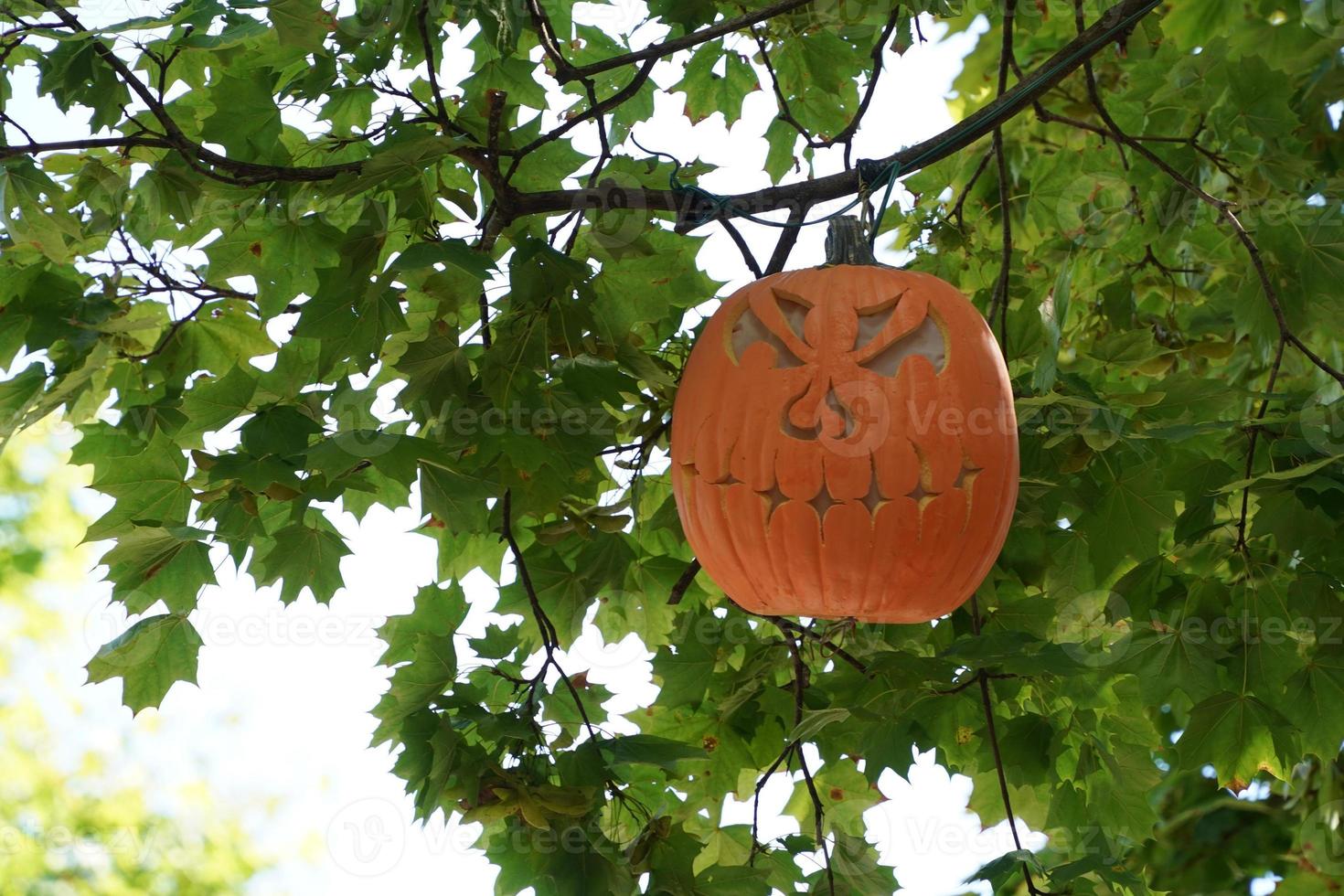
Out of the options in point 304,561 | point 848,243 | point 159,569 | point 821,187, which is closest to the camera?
point 848,243

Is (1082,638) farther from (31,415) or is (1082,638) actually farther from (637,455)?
(31,415)

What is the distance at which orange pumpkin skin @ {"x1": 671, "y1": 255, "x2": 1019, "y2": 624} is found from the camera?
1.29 m

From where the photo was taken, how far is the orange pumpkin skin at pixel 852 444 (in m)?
1.29

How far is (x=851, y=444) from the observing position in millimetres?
1292

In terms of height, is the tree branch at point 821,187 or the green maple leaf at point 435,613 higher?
the tree branch at point 821,187

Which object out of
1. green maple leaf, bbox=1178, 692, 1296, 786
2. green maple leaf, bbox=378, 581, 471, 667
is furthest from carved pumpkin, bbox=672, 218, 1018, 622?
green maple leaf, bbox=378, 581, 471, 667

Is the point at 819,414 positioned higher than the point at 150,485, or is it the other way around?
the point at 150,485

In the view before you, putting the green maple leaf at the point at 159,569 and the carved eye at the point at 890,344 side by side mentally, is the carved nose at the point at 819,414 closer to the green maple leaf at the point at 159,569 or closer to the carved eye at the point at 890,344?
the carved eye at the point at 890,344

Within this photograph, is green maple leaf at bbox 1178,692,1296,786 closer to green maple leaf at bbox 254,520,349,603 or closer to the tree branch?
the tree branch

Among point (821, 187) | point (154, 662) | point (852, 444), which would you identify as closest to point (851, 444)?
point (852, 444)

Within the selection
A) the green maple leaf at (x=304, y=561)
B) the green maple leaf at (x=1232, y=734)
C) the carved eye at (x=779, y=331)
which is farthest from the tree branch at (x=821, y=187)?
the green maple leaf at (x=1232, y=734)

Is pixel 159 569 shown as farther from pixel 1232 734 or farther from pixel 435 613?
pixel 1232 734

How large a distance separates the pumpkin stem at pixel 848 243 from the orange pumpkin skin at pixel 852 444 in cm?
7

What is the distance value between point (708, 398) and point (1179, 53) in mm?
1902
